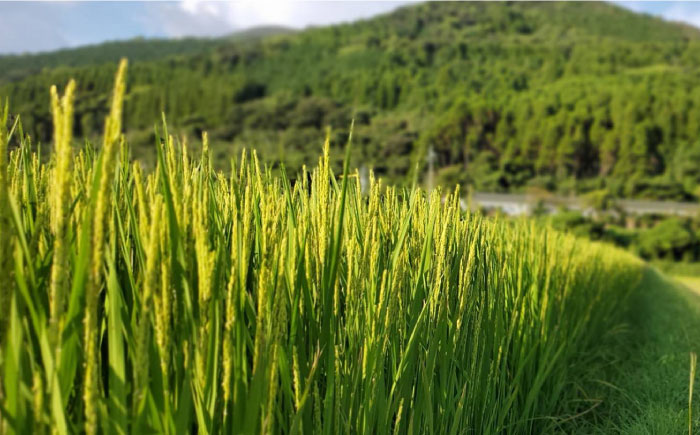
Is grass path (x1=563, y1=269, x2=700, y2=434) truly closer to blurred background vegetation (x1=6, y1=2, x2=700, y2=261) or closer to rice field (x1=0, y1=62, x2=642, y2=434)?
rice field (x1=0, y1=62, x2=642, y2=434)

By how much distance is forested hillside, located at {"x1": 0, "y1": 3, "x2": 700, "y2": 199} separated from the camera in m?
68.2

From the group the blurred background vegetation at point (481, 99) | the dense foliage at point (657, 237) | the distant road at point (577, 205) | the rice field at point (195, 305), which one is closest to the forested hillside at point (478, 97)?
the blurred background vegetation at point (481, 99)

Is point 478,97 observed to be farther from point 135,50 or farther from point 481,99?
point 135,50

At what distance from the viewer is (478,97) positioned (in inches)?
3743

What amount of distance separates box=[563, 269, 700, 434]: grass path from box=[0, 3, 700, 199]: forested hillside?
120 feet

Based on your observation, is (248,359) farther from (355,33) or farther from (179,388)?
(355,33)

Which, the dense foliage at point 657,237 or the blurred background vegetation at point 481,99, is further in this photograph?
the blurred background vegetation at point 481,99

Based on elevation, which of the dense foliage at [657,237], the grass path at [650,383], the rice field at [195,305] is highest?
the rice field at [195,305]

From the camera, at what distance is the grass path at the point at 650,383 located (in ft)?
10.5

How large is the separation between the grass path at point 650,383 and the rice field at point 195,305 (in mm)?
1846

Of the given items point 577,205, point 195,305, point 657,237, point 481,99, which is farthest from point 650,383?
point 481,99

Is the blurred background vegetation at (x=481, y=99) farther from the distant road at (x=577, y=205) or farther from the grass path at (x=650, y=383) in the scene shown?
the grass path at (x=650, y=383)

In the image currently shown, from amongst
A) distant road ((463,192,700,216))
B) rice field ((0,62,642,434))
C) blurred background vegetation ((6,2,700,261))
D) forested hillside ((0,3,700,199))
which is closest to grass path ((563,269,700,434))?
rice field ((0,62,642,434))

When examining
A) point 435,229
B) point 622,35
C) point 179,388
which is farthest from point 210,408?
point 622,35
